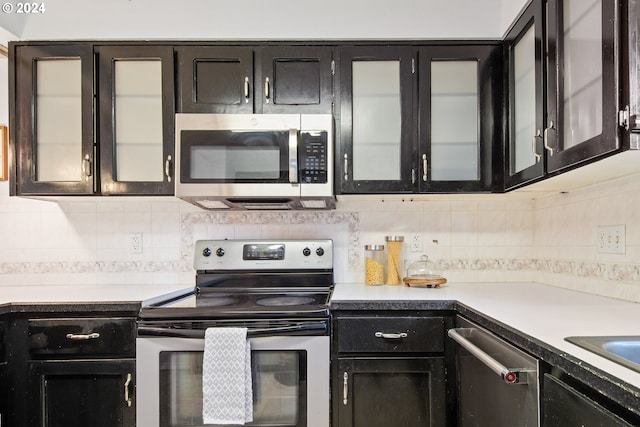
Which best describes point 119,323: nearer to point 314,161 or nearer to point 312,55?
point 314,161

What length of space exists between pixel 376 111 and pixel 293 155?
47 centimetres

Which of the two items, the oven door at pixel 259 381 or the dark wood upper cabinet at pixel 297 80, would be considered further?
the dark wood upper cabinet at pixel 297 80

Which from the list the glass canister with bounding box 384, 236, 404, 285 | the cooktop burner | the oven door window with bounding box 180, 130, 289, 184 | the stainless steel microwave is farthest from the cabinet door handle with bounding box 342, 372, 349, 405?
the oven door window with bounding box 180, 130, 289, 184

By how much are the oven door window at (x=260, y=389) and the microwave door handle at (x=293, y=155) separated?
2.40 feet

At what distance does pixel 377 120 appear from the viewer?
1.84 m

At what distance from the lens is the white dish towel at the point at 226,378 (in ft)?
4.72

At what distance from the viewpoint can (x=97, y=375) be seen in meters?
1.52

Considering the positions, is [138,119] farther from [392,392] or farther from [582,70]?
[582,70]

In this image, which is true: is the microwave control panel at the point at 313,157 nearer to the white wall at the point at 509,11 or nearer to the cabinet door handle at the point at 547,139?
the cabinet door handle at the point at 547,139

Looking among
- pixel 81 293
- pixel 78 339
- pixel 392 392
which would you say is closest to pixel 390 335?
pixel 392 392

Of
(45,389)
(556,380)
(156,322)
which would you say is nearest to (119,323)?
(156,322)

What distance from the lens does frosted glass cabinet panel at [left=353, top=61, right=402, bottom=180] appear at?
1838 millimetres

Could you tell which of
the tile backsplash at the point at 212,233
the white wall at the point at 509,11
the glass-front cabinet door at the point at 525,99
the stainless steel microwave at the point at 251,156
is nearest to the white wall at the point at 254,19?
the white wall at the point at 509,11

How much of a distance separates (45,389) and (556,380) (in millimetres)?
1771
